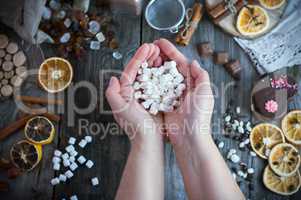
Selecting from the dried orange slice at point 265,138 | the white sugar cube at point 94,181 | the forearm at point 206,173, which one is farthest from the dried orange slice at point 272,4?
the white sugar cube at point 94,181

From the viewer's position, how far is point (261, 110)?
1.33 metres

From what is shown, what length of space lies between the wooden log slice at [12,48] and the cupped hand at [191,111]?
469mm

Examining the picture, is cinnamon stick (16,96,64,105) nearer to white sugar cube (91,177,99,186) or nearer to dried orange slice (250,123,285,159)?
white sugar cube (91,177,99,186)

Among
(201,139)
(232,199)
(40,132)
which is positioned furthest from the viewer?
(40,132)

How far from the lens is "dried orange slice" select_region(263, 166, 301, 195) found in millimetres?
1320

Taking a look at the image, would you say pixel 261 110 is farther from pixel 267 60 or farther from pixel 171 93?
pixel 171 93

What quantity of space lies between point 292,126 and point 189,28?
0.42 m

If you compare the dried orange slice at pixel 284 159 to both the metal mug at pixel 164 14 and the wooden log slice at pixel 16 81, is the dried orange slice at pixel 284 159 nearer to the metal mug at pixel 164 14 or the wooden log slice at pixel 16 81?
the metal mug at pixel 164 14

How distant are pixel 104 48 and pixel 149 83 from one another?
10.0 inches

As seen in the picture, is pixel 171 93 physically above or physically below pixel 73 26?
below

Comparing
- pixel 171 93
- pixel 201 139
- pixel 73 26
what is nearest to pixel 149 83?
pixel 171 93

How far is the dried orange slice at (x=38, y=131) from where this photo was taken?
1.32m

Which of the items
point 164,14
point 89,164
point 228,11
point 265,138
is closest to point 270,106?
point 265,138

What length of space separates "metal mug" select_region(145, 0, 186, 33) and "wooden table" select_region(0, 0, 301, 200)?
5 centimetres
